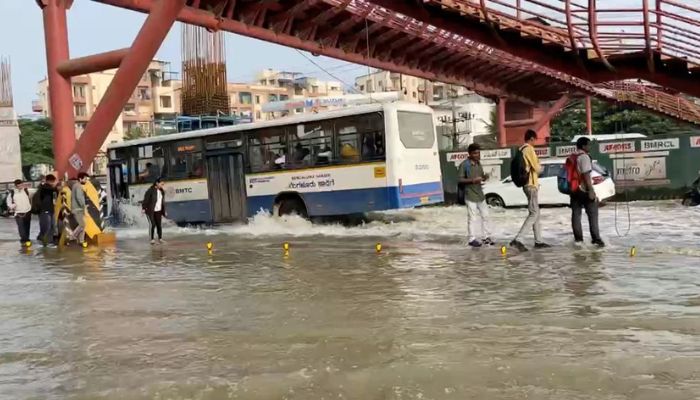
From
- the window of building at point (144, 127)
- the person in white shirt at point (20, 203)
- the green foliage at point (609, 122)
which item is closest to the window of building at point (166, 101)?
the window of building at point (144, 127)

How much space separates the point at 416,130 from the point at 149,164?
8250mm

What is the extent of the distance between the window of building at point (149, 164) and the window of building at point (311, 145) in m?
4.67

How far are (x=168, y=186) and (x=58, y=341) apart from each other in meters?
13.7

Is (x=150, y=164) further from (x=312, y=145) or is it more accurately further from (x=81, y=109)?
(x=81, y=109)

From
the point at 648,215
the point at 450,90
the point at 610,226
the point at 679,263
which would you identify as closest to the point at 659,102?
the point at 648,215

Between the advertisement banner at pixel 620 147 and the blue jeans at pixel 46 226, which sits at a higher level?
the advertisement banner at pixel 620 147

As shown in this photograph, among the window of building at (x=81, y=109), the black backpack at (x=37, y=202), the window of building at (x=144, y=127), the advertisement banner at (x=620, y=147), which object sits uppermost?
the window of building at (x=81, y=109)

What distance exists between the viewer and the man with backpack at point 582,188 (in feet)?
35.8

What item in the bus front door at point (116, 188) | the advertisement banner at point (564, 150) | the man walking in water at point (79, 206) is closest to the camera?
the man walking in water at point (79, 206)

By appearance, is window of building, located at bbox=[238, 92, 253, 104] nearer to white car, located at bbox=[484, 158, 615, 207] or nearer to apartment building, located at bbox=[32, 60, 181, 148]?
apartment building, located at bbox=[32, 60, 181, 148]

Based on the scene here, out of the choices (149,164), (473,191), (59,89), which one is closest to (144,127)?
(149,164)

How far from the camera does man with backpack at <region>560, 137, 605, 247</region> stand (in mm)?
10922

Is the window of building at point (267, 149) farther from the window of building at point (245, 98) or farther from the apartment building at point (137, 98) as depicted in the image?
the window of building at point (245, 98)

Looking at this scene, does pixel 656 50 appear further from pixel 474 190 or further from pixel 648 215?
pixel 648 215
